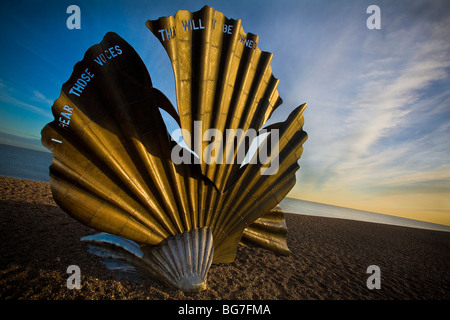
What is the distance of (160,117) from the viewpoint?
257cm

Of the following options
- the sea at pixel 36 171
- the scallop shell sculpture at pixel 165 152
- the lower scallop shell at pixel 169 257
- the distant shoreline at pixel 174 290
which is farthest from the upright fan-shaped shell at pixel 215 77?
the sea at pixel 36 171

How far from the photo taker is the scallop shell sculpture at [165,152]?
2232mm

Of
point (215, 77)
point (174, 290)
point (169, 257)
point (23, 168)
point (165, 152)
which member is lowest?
point (174, 290)

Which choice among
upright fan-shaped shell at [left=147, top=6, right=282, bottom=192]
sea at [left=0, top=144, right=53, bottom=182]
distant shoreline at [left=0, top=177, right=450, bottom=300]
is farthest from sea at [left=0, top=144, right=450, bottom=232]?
upright fan-shaped shell at [left=147, top=6, right=282, bottom=192]

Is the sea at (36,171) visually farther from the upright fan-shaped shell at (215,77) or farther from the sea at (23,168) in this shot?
the upright fan-shaped shell at (215,77)

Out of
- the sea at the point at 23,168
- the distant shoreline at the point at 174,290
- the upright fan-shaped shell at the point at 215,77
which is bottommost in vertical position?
the distant shoreline at the point at 174,290

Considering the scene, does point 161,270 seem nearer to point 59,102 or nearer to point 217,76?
point 59,102

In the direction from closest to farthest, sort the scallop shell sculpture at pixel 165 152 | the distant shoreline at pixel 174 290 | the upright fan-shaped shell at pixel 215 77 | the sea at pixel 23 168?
1. the scallop shell sculpture at pixel 165 152
2. the distant shoreline at pixel 174 290
3. the upright fan-shaped shell at pixel 215 77
4. the sea at pixel 23 168

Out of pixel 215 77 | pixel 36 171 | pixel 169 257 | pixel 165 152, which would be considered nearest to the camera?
pixel 169 257

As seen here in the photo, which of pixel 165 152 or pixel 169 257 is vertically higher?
pixel 165 152

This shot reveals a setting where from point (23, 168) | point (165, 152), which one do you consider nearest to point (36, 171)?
point (23, 168)

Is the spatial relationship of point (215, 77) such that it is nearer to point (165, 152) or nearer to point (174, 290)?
point (165, 152)

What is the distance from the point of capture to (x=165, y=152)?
2.61m

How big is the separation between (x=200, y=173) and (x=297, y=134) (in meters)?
2.18
